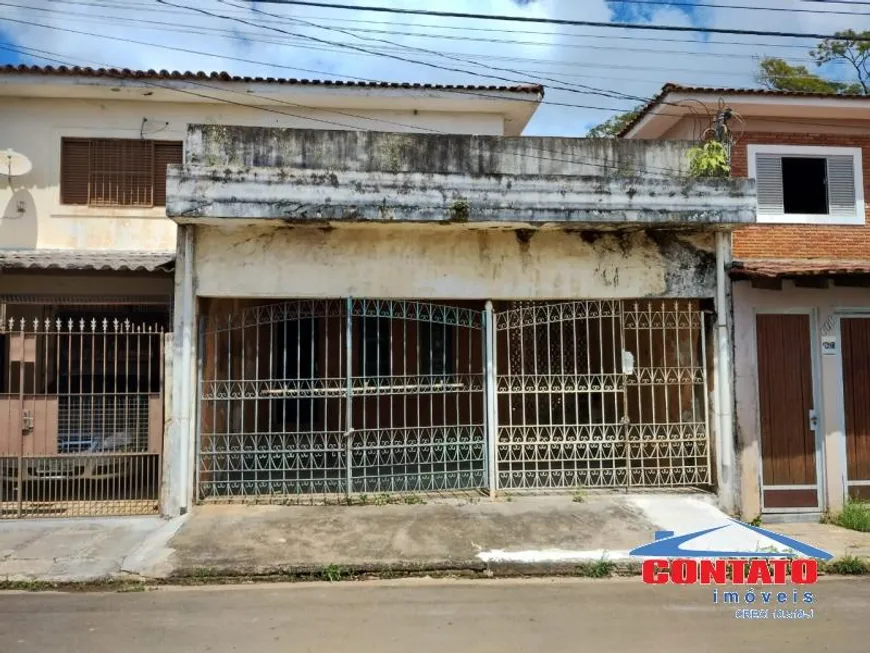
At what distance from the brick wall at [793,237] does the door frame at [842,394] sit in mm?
1313

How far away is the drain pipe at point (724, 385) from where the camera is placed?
23.4 ft

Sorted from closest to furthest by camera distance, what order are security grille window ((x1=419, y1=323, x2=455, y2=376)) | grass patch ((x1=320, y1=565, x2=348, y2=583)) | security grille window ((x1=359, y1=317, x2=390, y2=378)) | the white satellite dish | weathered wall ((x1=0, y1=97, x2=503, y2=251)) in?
grass patch ((x1=320, y1=565, x2=348, y2=583)) < the white satellite dish < weathered wall ((x1=0, y1=97, x2=503, y2=251)) < security grille window ((x1=419, y1=323, x2=455, y2=376)) < security grille window ((x1=359, y1=317, x2=390, y2=378))

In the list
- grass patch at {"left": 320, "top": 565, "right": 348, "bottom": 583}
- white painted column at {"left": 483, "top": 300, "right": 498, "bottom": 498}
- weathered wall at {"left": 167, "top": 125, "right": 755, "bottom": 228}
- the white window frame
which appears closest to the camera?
grass patch at {"left": 320, "top": 565, "right": 348, "bottom": 583}

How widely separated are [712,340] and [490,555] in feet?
12.6

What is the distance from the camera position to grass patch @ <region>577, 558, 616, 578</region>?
5367 millimetres

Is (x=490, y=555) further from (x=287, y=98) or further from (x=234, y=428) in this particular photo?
(x=287, y=98)

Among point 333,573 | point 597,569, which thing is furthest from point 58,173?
point 597,569

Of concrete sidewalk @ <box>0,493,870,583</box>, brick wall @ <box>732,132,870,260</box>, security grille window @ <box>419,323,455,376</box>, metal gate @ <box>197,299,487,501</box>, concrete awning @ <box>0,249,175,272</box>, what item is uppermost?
brick wall @ <box>732,132,870,260</box>

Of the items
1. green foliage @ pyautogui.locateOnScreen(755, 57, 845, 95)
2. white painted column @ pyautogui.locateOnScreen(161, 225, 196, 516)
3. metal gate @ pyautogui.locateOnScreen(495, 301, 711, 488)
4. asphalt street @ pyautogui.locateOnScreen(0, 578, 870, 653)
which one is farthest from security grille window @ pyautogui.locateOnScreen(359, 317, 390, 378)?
green foliage @ pyautogui.locateOnScreen(755, 57, 845, 95)

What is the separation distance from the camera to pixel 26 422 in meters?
6.69

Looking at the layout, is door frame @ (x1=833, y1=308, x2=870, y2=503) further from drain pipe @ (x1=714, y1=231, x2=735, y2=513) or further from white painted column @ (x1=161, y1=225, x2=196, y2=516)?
white painted column @ (x1=161, y1=225, x2=196, y2=516)

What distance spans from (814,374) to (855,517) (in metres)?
1.62

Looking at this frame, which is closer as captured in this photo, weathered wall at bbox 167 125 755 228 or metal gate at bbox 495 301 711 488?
weathered wall at bbox 167 125 755 228

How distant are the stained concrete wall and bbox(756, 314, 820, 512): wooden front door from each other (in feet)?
0.27
